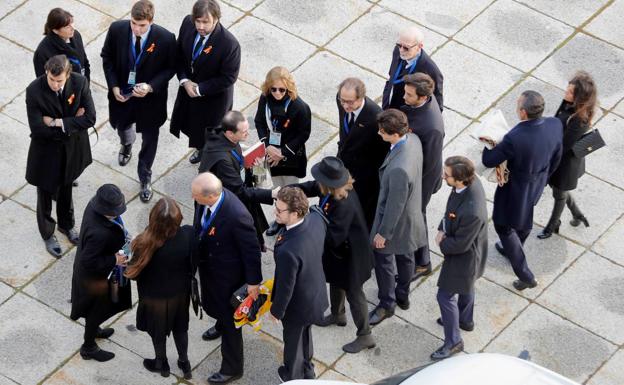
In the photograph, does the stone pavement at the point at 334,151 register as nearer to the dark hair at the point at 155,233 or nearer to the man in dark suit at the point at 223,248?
the man in dark suit at the point at 223,248

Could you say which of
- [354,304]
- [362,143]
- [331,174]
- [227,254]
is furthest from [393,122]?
[227,254]

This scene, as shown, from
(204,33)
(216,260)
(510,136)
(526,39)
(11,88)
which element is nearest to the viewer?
(216,260)

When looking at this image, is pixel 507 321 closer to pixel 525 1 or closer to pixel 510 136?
pixel 510 136

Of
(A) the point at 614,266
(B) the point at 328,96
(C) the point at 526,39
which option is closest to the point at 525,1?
(C) the point at 526,39

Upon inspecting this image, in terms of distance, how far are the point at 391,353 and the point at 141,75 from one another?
133 inches

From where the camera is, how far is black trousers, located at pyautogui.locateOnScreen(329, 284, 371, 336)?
9.51 m

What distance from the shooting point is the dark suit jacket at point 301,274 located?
28.0ft

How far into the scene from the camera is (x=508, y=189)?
33.1 feet

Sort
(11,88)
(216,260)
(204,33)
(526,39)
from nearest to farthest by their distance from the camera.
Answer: (216,260), (204,33), (11,88), (526,39)

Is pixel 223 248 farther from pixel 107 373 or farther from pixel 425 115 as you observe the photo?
pixel 425 115

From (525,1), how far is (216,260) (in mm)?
6258

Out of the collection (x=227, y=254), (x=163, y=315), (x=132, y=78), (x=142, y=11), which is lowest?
(x=163, y=315)

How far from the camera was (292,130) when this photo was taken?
1030 centimetres

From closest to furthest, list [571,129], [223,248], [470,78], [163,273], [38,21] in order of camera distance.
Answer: [163,273]
[223,248]
[571,129]
[470,78]
[38,21]
